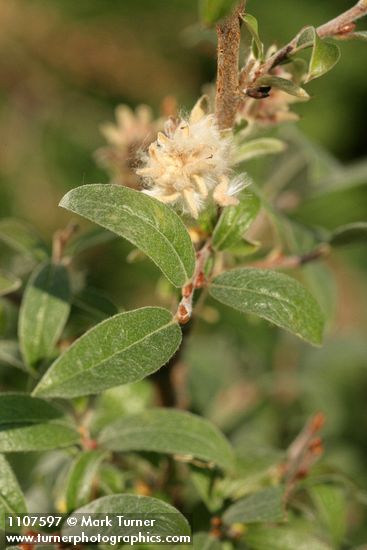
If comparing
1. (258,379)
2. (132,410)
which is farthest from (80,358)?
(258,379)

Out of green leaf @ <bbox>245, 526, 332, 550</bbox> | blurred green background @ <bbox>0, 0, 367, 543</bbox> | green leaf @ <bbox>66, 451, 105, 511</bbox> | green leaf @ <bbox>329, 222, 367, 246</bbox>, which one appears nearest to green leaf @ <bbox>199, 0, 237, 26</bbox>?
green leaf @ <bbox>329, 222, 367, 246</bbox>

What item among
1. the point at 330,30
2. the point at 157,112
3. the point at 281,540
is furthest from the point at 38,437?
the point at 157,112

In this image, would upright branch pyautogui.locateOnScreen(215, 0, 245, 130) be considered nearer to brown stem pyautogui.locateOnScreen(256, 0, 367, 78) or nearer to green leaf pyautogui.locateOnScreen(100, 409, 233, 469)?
brown stem pyautogui.locateOnScreen(256, 0, 367, 78)

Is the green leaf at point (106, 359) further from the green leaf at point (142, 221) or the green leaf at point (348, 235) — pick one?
the green leaf at point (348, 235)

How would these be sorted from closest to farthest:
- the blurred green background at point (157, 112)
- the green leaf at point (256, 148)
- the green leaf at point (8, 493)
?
the green leaf at point (8, 493), the green leaf at point (256, 148), the blurred green background at point (157, 112)

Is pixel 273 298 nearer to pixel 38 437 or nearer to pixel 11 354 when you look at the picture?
pixel 38 437

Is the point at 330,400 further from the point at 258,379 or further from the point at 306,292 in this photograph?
the point at 306,292

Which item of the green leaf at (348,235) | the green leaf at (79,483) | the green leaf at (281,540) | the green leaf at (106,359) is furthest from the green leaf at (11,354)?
the green leaf at (348,235)
